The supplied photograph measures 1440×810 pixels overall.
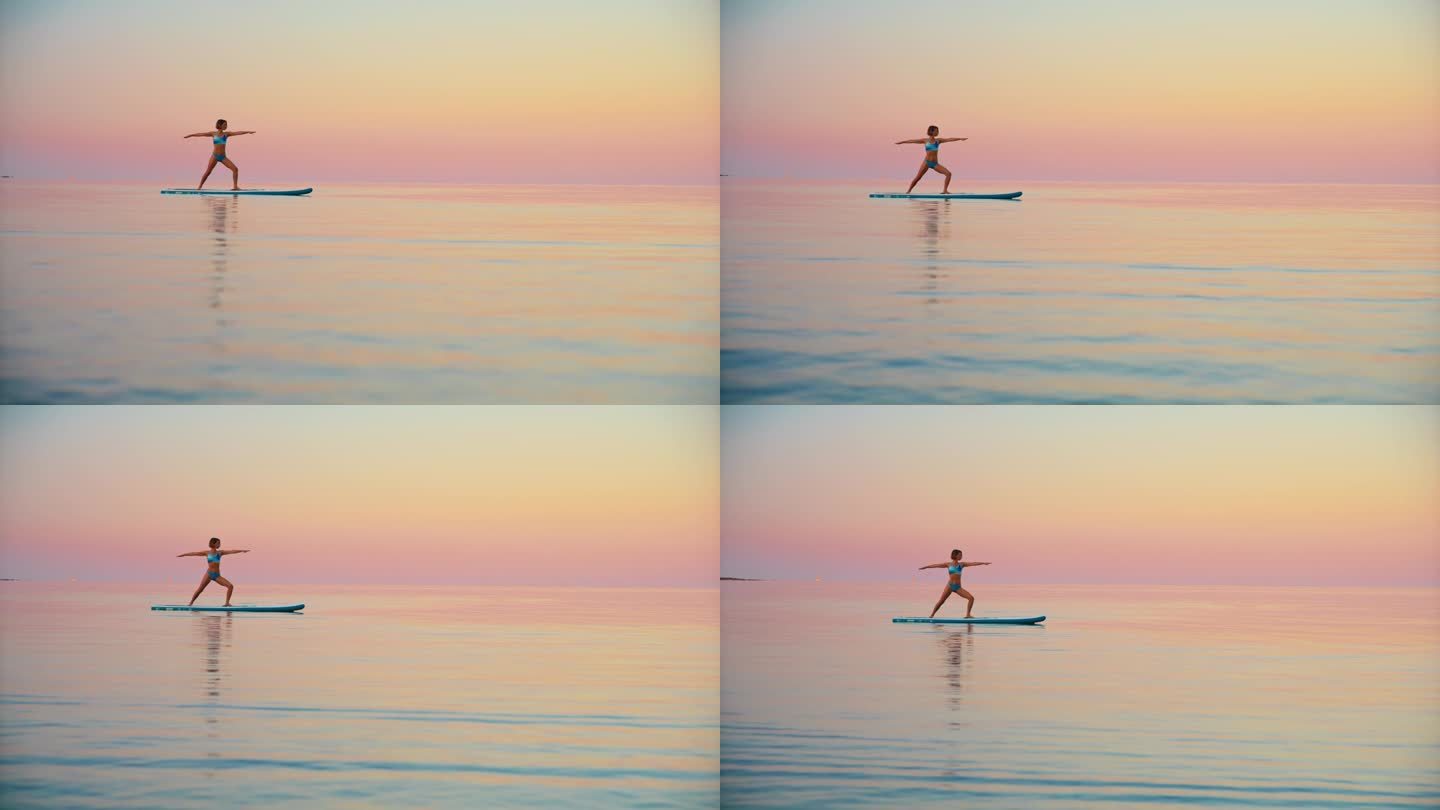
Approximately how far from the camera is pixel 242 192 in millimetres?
7047

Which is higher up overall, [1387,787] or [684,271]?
[684,271]

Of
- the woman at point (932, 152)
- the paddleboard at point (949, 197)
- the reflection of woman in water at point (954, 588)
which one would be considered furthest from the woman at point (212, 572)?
the woman at point (932, 152)

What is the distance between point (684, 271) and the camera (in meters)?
7.07

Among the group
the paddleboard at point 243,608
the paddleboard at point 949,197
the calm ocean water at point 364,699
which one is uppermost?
the paddleboard at point 949,197

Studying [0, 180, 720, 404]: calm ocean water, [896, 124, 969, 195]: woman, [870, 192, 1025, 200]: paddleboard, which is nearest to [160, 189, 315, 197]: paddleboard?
[0, 180, 720, 404]: calm ocean water

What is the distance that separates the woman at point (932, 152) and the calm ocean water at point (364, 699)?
5.74 feet

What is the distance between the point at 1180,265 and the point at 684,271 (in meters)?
1.84

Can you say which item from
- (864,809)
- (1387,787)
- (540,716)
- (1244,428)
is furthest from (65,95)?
(1387,787)

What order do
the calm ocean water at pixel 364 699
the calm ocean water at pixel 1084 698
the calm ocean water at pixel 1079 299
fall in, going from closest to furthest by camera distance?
the calm ocean water at pixel 1084 698 < the calm ocean water at pixel 364 699 < the calm ocean water at pixel 1079 299

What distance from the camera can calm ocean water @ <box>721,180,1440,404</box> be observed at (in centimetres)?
690

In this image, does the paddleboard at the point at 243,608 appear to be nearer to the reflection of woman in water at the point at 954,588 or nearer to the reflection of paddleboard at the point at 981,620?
the reflection of paddleboard at the point at 981,620

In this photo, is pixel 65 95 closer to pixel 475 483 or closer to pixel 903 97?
pixel 475 483

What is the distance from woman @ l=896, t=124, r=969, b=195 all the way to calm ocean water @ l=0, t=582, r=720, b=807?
1.75 m

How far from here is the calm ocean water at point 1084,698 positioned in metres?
6.62
